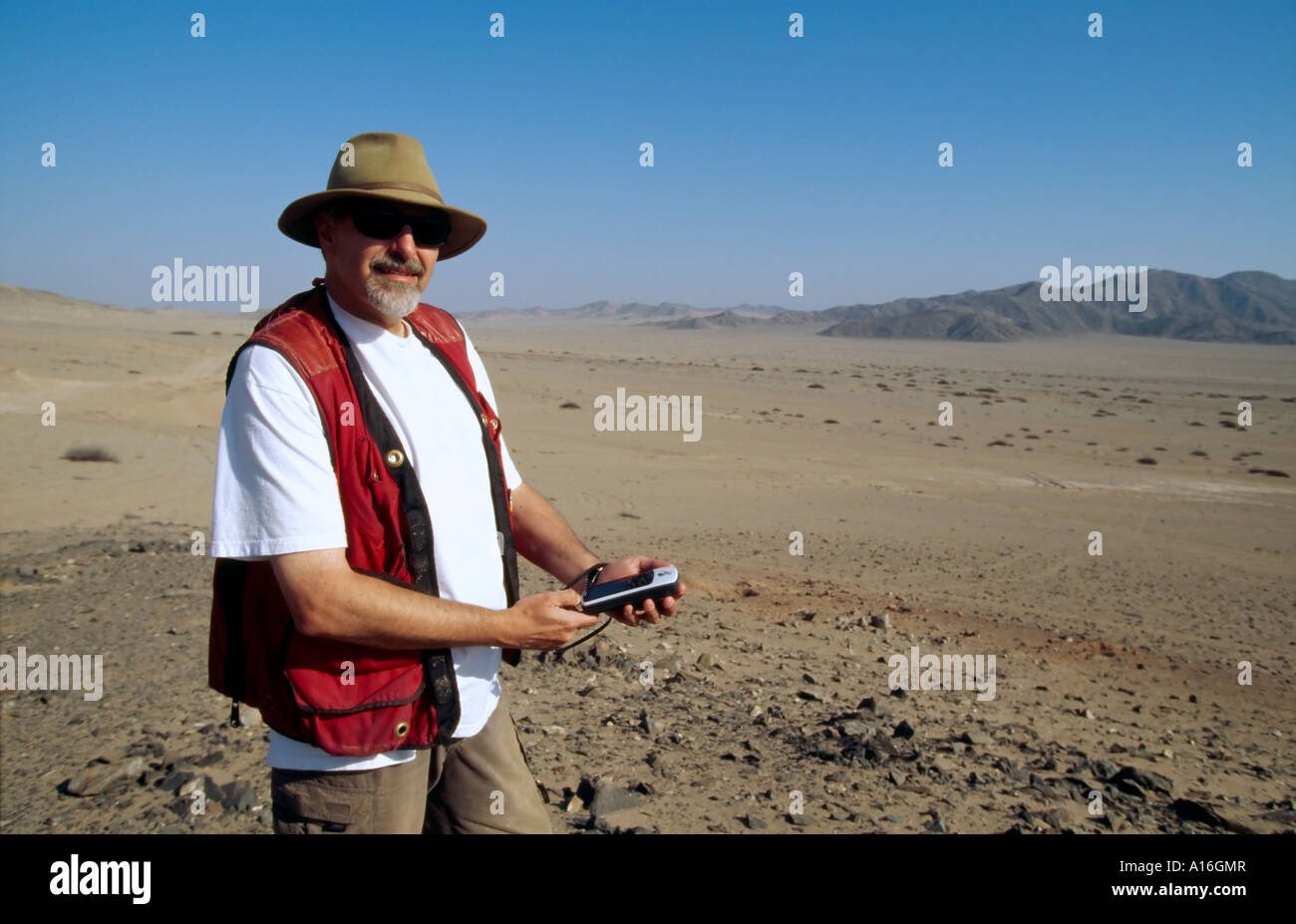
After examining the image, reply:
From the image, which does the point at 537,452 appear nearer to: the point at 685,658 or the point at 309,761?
the point at 685,658

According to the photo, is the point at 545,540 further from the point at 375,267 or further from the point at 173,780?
the point at 173,780

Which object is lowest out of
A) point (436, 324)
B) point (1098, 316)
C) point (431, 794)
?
point (431, 794)

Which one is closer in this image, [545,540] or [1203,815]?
[545,540]

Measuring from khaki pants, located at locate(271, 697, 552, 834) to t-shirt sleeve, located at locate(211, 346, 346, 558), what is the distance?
551 millimetres

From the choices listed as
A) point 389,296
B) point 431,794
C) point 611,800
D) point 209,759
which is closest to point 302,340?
point 389,296

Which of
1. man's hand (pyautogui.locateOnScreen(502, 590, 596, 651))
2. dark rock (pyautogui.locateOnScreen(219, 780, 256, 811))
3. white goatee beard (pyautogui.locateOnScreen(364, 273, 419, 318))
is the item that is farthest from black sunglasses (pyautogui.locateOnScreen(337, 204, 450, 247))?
dark rock (pyautogui.locateOnScreen(219, 780, 256, 811))

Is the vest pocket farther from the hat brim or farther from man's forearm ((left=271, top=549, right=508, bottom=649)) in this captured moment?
the hat brim

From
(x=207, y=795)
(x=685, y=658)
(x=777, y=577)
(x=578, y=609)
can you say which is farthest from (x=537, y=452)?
(x=578, y=609)

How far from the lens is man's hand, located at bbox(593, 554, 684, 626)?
2307 millimetres

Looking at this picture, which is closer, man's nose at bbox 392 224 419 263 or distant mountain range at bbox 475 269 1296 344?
man's nose at bbox 392 224 419 263

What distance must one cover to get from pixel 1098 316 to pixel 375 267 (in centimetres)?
14389

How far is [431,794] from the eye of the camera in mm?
2281

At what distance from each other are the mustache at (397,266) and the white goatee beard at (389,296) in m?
0.03

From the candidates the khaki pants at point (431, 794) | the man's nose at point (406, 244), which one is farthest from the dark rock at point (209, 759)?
the man's nose at point (406, 244)
